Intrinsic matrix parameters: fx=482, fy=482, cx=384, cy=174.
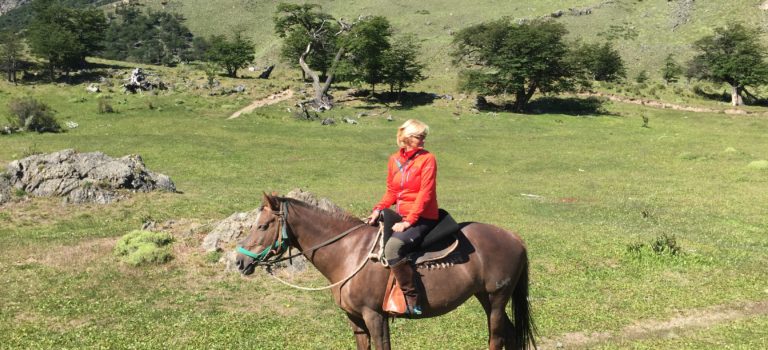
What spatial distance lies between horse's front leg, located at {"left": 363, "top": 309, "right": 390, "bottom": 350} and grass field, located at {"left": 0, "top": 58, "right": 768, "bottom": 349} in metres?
4.08

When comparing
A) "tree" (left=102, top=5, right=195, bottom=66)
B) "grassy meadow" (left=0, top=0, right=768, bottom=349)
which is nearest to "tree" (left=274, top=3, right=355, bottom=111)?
"grassy meadow" (left=0, top=0, right=768, bottom=349)

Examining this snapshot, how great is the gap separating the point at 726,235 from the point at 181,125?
169 feet

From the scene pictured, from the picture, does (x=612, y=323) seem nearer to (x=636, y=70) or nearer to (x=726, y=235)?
(x=726, y=235)

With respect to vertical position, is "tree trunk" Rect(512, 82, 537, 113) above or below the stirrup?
above

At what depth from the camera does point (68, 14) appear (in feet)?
279

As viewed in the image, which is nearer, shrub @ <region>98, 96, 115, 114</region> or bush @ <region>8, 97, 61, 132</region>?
bush @ <region>8, 97, 61, 132</region>

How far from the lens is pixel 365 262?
8.51m

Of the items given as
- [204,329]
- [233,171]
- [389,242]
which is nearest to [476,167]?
[233,171]

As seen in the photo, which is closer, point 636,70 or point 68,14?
point 68,14

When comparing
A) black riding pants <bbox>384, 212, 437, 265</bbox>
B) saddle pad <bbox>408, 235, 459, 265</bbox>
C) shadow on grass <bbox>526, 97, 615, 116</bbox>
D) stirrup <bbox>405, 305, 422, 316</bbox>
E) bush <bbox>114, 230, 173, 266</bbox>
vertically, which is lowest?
bush <bbox>114, 230, 173, 266</bbox>

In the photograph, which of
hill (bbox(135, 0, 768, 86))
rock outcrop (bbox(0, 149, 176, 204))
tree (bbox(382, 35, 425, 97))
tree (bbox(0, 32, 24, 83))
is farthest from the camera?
hill (bbox(135, 0, 768, 86))

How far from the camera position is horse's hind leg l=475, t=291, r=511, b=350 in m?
9.48

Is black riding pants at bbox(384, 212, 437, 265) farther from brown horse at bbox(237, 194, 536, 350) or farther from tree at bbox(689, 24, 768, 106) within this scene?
tree at bbox(689, 24, 768, 106)

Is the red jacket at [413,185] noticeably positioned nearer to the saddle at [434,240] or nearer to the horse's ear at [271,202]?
the saddle at [434,240]
